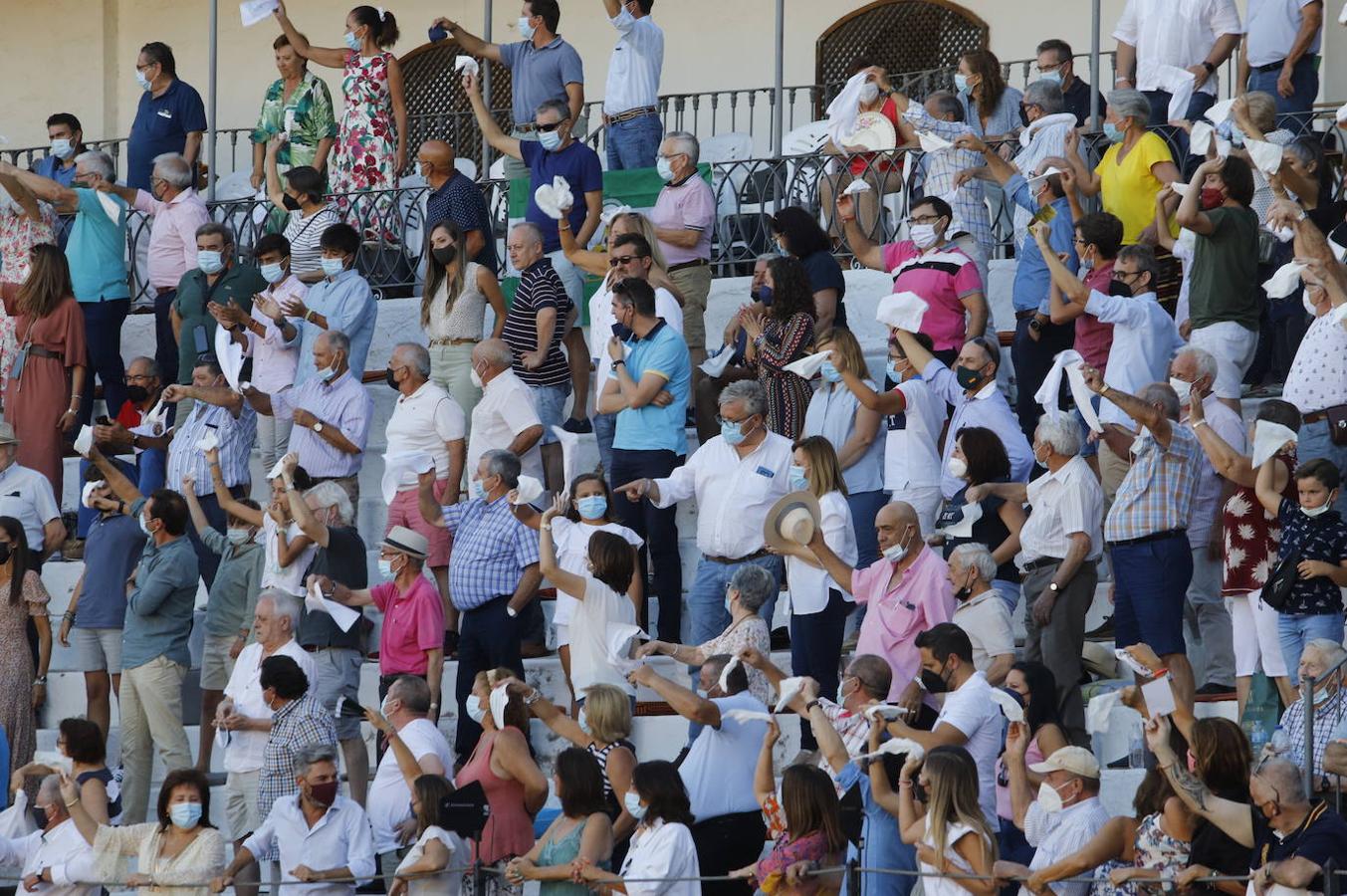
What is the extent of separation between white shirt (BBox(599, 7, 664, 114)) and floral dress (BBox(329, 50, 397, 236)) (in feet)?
4.21

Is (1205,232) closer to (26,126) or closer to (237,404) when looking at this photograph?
(237,404)

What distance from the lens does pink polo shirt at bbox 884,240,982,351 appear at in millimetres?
11898

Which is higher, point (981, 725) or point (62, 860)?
point (981, 725)

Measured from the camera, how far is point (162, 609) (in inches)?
456

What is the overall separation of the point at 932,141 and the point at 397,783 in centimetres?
416

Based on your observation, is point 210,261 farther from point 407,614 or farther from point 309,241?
point 407,614

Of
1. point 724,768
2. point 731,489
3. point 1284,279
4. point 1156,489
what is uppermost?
point 1284,279

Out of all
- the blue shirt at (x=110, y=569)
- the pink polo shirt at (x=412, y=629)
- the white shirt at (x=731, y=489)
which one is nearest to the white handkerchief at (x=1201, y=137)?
the white shirt at (x=731, y=489)

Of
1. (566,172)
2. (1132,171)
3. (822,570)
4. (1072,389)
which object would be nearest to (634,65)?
(566,172)

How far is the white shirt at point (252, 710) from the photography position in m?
10.8

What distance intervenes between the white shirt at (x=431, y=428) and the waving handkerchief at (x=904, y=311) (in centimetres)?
202

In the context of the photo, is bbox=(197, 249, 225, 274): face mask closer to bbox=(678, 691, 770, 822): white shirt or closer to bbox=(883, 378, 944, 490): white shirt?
bbox=(883, 378, 944, 490): white shirt

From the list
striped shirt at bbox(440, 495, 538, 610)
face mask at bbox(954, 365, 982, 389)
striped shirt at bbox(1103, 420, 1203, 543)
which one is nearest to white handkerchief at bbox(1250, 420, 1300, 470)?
striped shirt at bbox(1103, 420, 1203, 543)

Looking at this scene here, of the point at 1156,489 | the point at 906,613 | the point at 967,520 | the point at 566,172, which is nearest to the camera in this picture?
the point at 906,613
